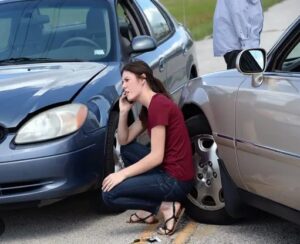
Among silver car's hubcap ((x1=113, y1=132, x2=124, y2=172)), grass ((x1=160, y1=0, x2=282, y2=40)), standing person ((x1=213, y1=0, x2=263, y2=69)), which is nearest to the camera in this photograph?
silver car's hubcap ((x1=113, y1=132, x2=124, y2=172))

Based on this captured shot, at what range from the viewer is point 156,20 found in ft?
23.0

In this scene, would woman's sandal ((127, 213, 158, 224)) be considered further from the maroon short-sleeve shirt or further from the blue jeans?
the maroon short-sleeve shirt

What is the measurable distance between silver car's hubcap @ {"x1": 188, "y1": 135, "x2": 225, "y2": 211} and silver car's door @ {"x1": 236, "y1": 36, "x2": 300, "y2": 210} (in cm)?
45

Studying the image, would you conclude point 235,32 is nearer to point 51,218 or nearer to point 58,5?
point 58,5

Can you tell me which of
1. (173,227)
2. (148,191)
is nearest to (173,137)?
(148,191)

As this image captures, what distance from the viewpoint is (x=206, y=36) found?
66.5 ft

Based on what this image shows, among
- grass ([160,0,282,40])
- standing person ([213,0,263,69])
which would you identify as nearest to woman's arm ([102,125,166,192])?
standing person ([213,0,263,69])

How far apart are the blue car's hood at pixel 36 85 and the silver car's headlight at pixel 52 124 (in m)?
0.06

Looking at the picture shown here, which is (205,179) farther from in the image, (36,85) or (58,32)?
(58,32)

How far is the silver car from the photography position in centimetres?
365

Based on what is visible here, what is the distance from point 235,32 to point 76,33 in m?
1.52

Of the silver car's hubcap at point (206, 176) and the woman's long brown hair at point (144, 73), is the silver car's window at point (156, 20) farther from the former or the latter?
the silver car's hubcap at point (206, 176)

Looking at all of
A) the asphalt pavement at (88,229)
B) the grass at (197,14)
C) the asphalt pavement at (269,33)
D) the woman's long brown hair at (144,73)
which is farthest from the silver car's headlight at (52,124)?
the grass at (197,14)

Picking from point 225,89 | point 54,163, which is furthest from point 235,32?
point 54,163
